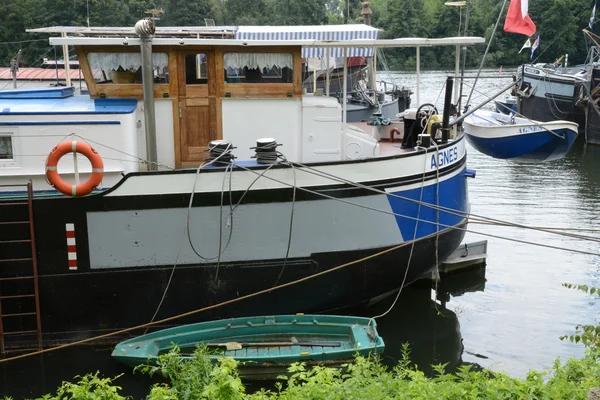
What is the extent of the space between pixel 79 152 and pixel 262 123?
2.79 m

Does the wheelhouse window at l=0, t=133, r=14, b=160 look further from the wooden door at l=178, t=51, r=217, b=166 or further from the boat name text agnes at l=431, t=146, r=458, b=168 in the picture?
the boat name text agnes at l=431, t=146, r=458, b=168

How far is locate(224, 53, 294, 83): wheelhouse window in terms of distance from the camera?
10.7 m

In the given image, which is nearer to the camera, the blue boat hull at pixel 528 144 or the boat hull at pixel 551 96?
the blue boat hull at pixel 528 144

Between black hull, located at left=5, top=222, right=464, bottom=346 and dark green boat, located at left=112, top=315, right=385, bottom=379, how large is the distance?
1.37 feet

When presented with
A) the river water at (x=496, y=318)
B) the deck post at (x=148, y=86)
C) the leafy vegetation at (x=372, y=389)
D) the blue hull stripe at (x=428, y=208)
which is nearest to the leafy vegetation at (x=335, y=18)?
the river water at (x=496, y=318)

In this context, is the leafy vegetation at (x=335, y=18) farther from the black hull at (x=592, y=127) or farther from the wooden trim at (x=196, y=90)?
the wooden trim at (x=196, y=90)

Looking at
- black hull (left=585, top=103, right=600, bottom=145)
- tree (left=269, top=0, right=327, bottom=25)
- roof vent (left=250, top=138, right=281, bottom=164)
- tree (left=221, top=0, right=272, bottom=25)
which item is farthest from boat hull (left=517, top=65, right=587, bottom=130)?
tree (left=221, top=0, right=272, bottom=25)

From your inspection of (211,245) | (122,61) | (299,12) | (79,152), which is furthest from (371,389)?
(299,12)

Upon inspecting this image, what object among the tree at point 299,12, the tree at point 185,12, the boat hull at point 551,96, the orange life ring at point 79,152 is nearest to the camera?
the orange life ring at point 79,152

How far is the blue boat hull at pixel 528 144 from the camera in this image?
13.8 meters

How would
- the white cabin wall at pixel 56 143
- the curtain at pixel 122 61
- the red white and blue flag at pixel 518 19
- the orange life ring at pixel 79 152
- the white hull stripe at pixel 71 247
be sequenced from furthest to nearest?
the red white and blue flag at pixel 518 19, the curtain at pixel 122 61, the white cabin wall at pixel 56 143, the white hull stripe at pixel 71 247, the orange life ring at pixel 79 152

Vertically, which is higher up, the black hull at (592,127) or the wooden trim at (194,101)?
the wooden trim at (194,101)

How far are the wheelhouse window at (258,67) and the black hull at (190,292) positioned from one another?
271 cm

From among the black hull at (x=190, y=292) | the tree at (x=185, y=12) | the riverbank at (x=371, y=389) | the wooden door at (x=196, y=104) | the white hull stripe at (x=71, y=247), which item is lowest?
the black hull at (x=190, y=292)
